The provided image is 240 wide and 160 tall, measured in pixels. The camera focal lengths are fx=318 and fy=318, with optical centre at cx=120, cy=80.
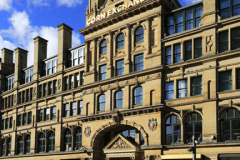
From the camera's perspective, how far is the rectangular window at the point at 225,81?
3266 centimetres

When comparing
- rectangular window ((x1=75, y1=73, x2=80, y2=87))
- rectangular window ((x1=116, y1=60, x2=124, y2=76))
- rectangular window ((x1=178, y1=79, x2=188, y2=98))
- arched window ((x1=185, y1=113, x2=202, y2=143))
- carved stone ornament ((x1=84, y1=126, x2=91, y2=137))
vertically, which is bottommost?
carved stone ornament ((x1=84, y1=126, x2=91, y2=137))

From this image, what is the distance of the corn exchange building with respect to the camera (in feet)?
108

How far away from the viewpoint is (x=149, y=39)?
3931cm

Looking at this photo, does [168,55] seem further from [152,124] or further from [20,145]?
[20,145]

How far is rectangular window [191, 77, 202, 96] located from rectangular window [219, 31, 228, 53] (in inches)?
154

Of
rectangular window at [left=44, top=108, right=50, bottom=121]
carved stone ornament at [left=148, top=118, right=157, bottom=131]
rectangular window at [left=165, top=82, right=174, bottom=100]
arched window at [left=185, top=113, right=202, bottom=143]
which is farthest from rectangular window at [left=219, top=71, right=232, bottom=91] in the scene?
rectangular window at [left=44, top=108, right=50, bottom=121]

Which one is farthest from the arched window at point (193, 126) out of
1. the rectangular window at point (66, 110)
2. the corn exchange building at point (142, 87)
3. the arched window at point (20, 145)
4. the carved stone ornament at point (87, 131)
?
the arched window at point (20, 145)

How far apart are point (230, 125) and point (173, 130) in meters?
6.53

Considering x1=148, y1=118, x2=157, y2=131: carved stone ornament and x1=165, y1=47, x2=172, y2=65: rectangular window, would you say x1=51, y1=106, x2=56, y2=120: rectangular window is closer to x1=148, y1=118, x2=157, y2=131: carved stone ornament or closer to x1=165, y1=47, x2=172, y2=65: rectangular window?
x1=148, y1=118, x2=157, y2=131: carved stone ornament

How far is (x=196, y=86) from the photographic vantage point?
34938 millimetres

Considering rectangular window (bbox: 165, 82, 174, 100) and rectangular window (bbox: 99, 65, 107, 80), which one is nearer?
rectangular window (bbox: 165, 82, 174, 100)

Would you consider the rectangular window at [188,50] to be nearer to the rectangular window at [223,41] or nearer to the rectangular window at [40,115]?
the rectangular window at [223,41]

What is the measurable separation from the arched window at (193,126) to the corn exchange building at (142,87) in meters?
0.11

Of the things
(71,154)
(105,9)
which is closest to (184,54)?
(105,9)
